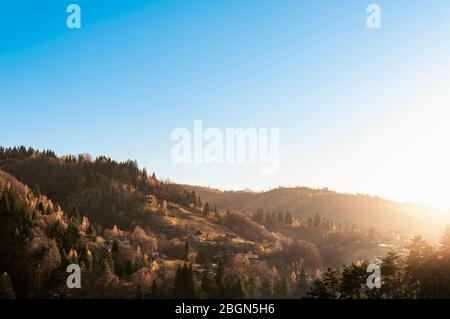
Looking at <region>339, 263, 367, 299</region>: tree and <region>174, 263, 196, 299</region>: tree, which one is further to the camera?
<region>174, 263, 196, 299</region>: tree

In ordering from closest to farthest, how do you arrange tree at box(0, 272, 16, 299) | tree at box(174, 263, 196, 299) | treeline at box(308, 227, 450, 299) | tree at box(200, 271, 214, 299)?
treeline at box(308, 227, 450, 299) → tree at box(0, 272, 16, 299) → tree at box(174, 263, 196, 299) → tree at box(200, 271, 214, 299)

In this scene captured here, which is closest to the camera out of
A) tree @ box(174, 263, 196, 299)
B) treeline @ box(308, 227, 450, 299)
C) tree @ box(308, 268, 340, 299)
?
tree @ box(308, 268, 340, 299)

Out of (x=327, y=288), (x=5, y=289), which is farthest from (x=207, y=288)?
(x=327, y=288)

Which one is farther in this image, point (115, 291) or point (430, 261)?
point (115, 291)

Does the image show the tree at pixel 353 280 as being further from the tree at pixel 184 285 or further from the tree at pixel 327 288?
the tree at pixel 184 285

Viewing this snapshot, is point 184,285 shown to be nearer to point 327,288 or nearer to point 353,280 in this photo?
point 327,288

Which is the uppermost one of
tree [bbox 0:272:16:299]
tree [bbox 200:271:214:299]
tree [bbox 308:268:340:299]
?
tree [bbox 308:268:340:299]

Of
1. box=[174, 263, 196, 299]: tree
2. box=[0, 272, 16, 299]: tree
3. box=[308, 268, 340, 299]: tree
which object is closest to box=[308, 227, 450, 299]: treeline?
box=[308, 268, 340, 299]: tree

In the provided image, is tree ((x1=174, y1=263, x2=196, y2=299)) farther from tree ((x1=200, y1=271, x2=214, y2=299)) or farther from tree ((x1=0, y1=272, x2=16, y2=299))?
tree ((x1=0, y1=272, x2=16, y2=299))

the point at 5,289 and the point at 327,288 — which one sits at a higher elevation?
the point at 327,288

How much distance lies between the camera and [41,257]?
632 feet
